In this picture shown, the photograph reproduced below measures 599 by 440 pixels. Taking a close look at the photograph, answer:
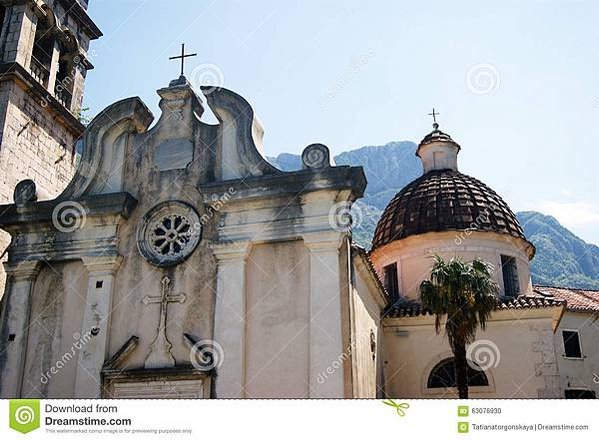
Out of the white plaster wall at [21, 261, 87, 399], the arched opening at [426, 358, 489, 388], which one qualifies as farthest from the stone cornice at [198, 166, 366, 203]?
the arched opening at [426, 358, 489, 388]

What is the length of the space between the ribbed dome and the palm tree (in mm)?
6043

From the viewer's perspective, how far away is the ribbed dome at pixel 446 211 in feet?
79.0

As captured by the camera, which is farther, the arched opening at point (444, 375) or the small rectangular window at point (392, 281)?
the small rectangular window at point (392, 281)

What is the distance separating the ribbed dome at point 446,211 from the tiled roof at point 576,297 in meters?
4.27

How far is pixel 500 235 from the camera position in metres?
23.9

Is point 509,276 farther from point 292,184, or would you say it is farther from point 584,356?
point 292,184

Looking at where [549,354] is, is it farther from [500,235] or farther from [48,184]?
[48,184]
